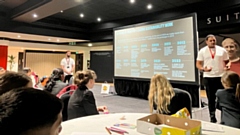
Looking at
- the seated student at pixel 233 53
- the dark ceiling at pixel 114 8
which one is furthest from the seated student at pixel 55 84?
the seated student at pixel 233 53

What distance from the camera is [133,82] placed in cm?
576

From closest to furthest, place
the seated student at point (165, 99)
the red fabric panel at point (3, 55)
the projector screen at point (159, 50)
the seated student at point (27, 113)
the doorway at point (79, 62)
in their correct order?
the seated student at point (27, 113) < the seated student at point (165, 99) < the projector screen at point (159, 50) < the red fabric panel at point (3, 55) < the doorway at point (79, 62)

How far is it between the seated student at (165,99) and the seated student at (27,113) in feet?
5.56

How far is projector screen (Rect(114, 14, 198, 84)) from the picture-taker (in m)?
4.25

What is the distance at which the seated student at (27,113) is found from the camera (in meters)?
0.43

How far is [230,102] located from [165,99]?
2.18 ft

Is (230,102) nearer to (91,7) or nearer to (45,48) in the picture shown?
(91,7)

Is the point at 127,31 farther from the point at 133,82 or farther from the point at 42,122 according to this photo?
the point at 42,122

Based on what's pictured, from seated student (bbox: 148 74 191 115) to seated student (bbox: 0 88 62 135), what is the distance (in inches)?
66.7

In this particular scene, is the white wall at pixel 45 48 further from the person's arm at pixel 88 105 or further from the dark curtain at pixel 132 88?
the person's arm at pixel 88 105

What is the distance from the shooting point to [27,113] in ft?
1.46

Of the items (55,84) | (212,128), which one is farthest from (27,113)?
(55,84)

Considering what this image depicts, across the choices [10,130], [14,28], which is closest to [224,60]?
[10,130]

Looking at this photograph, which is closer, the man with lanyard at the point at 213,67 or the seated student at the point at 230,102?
the seated student at the point at 230,102
